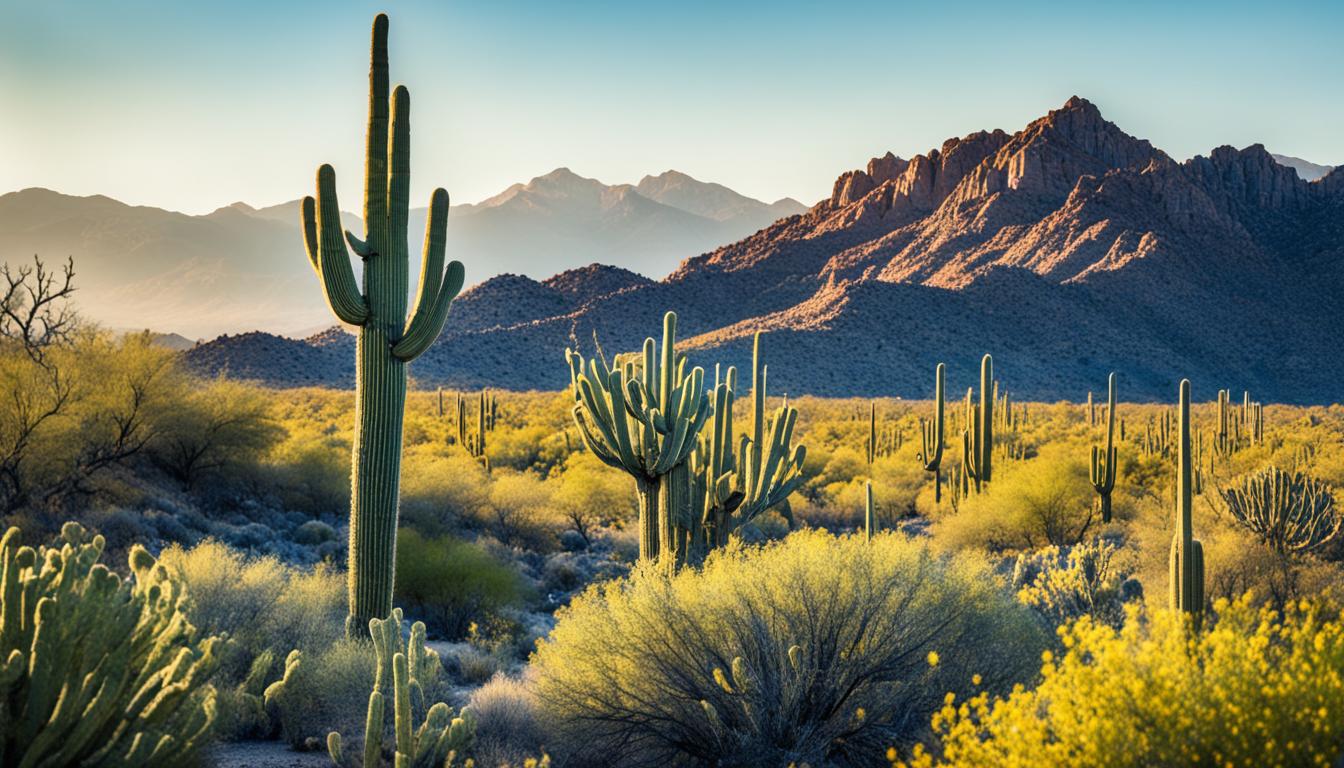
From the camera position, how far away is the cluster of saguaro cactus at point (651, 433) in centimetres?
1062

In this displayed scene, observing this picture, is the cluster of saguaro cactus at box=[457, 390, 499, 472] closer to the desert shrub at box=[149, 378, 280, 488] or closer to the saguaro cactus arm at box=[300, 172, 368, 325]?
the desert shrub at box=[149, 378, 280, 488]

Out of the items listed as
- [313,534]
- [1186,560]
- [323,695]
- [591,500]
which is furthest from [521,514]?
[1186,560]

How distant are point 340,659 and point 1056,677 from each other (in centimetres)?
531

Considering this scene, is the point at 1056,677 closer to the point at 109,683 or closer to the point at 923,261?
the point at 109,683

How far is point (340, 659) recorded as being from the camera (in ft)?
27.1

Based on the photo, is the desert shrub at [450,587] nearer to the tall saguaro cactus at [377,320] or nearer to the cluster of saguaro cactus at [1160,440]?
the tall saguaro cactus at [377,320]

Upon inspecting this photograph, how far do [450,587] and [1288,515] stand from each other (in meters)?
10.3

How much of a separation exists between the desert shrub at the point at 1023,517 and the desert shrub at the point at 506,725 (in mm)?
11011

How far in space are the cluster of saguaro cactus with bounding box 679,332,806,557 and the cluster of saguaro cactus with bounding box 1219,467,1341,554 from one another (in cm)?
613

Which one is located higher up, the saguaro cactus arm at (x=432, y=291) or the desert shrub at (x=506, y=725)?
the saguaro cactus arm at (x=432, y=291)

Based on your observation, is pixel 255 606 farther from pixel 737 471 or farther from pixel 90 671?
pixel 737 471

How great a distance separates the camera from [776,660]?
7645 millimetres

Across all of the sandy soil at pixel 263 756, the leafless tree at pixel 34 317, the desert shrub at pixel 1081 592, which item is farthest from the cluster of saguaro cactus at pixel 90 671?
the leafless tree at pixel 34 317

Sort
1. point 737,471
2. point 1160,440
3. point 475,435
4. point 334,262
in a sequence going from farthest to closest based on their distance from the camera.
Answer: point 1160,440 → point 475,435 → point 737,471 → point 334,262
